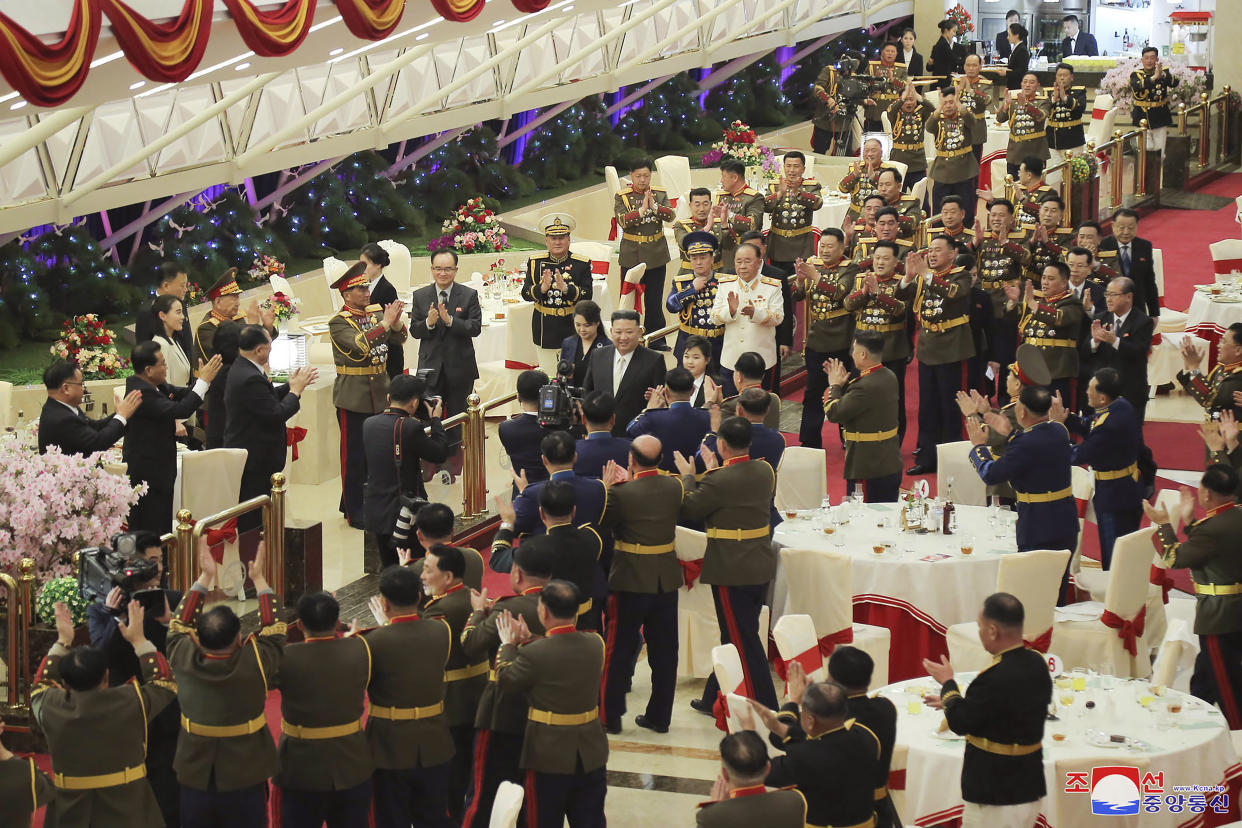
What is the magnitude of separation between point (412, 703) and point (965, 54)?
17.4 meters

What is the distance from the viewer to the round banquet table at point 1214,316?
40.8 ft

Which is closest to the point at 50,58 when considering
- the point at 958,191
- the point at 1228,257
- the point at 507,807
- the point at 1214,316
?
the point at 507,807

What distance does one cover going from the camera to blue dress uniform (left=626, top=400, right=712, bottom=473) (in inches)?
334

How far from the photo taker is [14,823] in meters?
5.51

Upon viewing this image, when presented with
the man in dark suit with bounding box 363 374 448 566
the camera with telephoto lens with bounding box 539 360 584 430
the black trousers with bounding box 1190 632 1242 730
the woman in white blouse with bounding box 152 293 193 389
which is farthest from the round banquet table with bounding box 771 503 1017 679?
the woman in white blouse with bounding box 152 293 193 389

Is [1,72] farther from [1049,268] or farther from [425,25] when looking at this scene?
[1049,268]

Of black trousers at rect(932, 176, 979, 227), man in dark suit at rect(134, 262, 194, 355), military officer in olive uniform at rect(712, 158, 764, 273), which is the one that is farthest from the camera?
black trousers at rect(932, 176, 979, 227)

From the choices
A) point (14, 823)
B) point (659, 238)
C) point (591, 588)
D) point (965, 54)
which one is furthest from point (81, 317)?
point (965, 54)

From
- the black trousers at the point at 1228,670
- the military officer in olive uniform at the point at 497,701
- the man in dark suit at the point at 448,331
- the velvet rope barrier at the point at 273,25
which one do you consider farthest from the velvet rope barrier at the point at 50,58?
the black trousers at the point at 1228,670

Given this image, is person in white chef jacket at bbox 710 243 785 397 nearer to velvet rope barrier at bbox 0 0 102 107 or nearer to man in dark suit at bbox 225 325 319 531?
man in dark suit at bbox 225 325 319 531

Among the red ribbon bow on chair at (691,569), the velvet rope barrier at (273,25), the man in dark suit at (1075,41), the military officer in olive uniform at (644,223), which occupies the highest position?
the man in dark suit at (1075,41)

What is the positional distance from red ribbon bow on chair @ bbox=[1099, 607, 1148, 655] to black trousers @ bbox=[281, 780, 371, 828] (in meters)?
3.66

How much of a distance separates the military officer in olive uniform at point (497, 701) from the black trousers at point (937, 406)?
5.06 meters

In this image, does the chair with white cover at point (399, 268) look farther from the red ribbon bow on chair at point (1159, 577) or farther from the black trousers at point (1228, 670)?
the black trousers at point (1228, 670)
